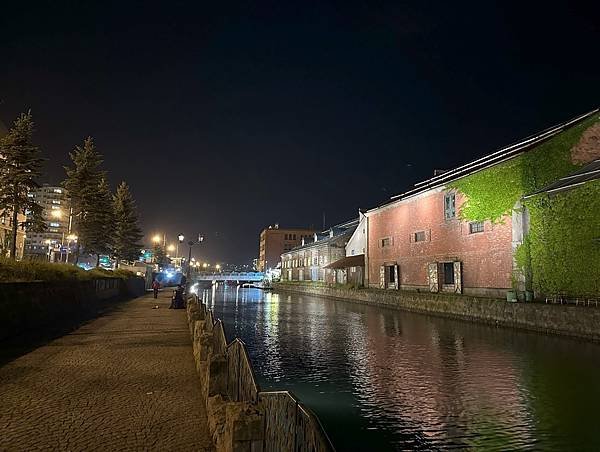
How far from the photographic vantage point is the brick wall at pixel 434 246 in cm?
2772

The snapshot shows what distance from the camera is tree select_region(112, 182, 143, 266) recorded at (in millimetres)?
53719

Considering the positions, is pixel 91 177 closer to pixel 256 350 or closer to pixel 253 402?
pixel 256 350

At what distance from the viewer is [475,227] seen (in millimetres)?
30344

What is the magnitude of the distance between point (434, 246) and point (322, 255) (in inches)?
1391

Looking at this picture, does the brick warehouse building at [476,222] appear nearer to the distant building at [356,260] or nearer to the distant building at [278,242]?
the distant building at [356,260]

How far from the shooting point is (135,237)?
57.5 metres

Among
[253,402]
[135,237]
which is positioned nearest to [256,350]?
[253,402]

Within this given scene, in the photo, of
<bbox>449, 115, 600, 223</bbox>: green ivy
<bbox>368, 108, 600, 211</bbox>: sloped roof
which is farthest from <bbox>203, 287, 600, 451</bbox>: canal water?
<bbox>368, 108, 600, 211</bbox>: sloped roof

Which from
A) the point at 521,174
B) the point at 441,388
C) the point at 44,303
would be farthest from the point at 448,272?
the point at 44,303

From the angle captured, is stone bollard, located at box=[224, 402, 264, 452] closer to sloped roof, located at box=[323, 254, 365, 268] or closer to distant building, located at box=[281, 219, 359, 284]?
sloped roof, located at box=[323, 254, 365, 268]

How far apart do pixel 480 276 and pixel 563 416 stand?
2223 centimetres

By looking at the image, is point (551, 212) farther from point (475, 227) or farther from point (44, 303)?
point (44, 303)

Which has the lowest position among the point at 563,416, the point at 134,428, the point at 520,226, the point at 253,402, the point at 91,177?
the point at 563,416

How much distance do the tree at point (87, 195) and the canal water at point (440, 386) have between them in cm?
2688
